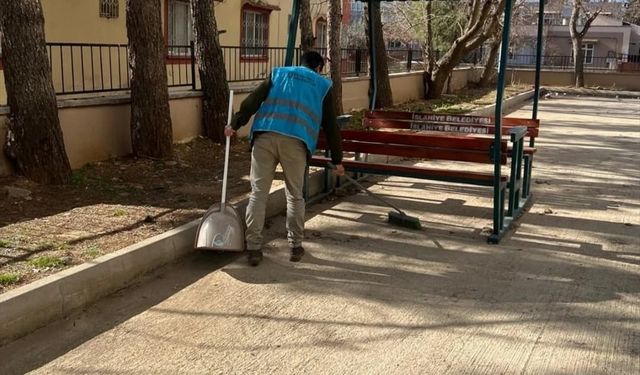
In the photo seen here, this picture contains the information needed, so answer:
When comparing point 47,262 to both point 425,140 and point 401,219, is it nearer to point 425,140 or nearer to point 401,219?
point 401,219

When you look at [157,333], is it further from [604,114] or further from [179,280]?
[604,114]

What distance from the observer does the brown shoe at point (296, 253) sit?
5.46 meters

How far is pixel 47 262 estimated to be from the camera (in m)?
4.54

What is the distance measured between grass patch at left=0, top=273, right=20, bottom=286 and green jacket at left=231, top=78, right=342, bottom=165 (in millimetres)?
2042

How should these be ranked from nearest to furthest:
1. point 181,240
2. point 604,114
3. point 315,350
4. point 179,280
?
1. point 315,350
2. point 179,280
3. point 181,240
4. point 604,114

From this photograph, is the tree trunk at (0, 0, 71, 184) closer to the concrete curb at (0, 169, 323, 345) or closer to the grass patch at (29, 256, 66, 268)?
the concrete curb at (0, 169, 323, 345)

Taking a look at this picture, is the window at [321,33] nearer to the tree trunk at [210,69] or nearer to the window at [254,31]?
the window at [254,31]

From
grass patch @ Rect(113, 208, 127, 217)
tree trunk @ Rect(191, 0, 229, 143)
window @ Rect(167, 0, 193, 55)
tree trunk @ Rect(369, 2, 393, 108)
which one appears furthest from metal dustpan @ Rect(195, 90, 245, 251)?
tree trunk @ Rect(369, 2, 393, 108)

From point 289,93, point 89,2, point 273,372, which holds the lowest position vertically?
point 273,372

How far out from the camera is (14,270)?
439 centimetres

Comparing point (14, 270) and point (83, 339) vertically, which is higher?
point (14, 270)

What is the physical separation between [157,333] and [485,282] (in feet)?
8.26

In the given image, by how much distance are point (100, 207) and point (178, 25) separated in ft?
34.5

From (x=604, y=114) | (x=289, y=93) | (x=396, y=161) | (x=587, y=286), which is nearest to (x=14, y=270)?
(x=289, y=93)
